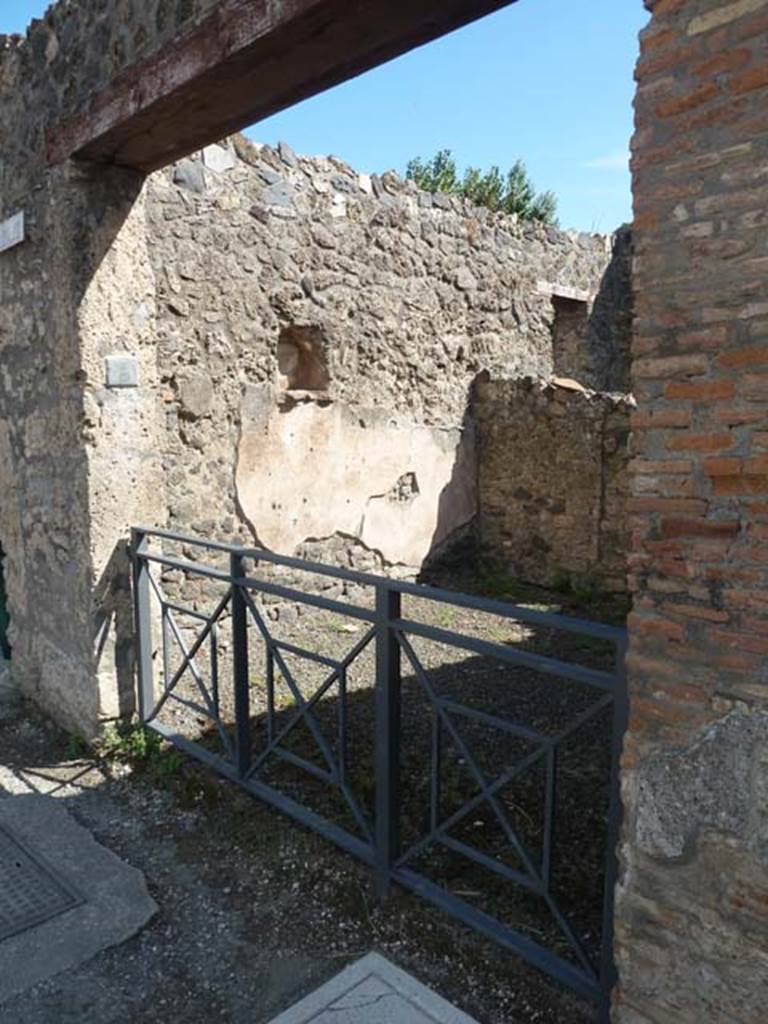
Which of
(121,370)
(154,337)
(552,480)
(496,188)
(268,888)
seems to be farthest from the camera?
(496,188)

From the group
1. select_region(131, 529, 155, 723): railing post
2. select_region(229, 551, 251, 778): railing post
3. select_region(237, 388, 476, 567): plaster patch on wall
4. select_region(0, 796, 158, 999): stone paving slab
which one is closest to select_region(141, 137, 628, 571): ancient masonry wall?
select_region(237, 388, 476, 567): plaster patch on wall

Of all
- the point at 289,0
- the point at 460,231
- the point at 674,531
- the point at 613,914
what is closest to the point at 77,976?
the point at 613,914

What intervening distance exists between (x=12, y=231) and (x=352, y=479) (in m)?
2.77

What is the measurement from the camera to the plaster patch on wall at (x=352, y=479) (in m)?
4.98

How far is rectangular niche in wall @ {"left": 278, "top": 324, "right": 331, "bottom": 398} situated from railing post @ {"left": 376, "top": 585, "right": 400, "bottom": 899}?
2.97 meters

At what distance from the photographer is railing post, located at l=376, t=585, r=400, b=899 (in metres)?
2.44

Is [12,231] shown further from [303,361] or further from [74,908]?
[74,908]

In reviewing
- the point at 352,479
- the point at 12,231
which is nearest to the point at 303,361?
the point at 352,479

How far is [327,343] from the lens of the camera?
208 inches

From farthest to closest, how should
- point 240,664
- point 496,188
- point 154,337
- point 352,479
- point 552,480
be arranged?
point 496,188 → point 552,480 → point 352,479 → point 154,337 → point 240,664

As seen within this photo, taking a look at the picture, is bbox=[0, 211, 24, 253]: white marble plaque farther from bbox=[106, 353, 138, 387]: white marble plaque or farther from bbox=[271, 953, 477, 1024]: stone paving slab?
bbox=[271, 953, 477, 1024]: stone paving slab

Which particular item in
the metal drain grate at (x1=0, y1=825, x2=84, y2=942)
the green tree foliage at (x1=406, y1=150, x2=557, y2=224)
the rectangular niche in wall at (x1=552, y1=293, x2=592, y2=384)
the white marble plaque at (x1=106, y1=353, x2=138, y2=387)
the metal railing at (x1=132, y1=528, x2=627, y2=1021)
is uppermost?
the green tree foliage at (x1=406, y1=150, x2=557, y2=224)

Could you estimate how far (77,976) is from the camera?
2.29m

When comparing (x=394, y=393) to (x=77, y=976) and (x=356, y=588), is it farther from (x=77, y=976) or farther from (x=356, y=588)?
(x=77, y=976)
